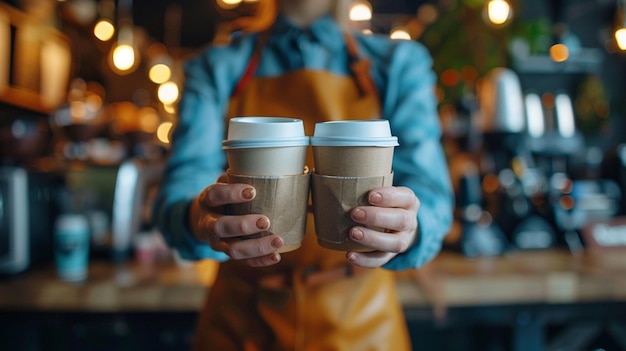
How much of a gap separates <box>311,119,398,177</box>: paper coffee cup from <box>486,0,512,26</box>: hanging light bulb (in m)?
2.29

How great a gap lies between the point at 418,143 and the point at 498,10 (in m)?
2.01

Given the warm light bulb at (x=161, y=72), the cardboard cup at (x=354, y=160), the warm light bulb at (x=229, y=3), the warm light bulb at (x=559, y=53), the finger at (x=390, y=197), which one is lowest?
the finger at (x=390, y=197)

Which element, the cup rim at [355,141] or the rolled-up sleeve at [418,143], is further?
the rolled-up sleeve at [418,143]

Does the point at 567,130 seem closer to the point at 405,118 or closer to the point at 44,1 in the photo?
the point at 405,118

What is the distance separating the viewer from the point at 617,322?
1.73 meters

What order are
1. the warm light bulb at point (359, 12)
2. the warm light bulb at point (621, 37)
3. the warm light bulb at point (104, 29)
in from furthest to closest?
the warm light bulb at point (104, 29) < the warm light bulb at point (621, 37) < the warm light bulb at point (359, 12)

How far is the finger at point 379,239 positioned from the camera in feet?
2.12

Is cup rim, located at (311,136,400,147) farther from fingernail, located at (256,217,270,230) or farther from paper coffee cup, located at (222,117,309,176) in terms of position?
fingernail, located at (256,217,270,230)

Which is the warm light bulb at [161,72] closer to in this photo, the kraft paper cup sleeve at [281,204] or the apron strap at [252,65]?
the apron strap at [252,65]

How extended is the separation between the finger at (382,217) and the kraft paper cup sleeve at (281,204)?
0.08 m

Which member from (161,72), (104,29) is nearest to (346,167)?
(104,29)

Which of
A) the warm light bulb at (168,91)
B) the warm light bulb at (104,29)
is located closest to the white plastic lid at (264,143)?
the warm light bulb at (104,29)

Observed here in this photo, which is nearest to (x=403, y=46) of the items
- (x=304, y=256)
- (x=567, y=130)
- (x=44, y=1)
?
(x=304, y=256)

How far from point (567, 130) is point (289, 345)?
81.5 inches
